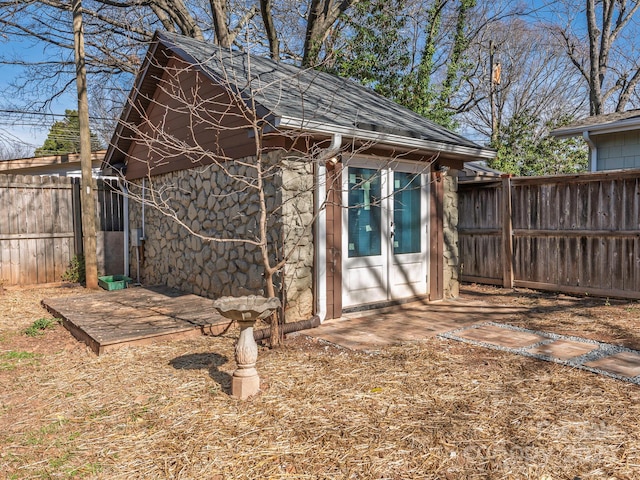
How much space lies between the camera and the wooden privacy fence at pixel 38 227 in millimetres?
8328

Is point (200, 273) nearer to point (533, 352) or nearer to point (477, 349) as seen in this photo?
point (477, 349)

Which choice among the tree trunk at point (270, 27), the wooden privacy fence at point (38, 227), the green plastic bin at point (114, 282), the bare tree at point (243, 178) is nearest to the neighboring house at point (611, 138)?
the bare tree at point (243, 178)

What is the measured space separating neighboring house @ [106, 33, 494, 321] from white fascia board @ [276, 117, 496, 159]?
0.01m

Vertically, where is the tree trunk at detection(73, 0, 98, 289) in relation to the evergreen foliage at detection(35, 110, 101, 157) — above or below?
below

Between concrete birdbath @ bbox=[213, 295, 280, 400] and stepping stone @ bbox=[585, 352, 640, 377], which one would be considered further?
stepping stone @ bbox=[585, 352, 640, 377]

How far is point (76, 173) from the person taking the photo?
44.1 ft

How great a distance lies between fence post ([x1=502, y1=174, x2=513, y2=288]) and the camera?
7598 millimetres

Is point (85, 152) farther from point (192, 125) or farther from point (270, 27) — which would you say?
point (270, 27)

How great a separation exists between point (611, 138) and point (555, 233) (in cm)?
299

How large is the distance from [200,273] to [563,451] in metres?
5.17

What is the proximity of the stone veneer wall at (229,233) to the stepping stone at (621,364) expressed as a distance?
274 centimetres

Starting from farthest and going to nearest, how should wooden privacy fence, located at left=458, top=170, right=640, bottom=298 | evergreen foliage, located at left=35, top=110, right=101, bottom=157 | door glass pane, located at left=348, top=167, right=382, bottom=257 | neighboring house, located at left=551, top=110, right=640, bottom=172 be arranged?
evergreen foliage, located at left=35, top=110, right=101, bottom=157 → neighboring house, located at left=551, top=110, right=640, bottom=172 → wooden privacy fence, located at left=458, top=170, right=640, bottom=298 → door glass pane, located at left=348, top=167, right=382, bottom=257

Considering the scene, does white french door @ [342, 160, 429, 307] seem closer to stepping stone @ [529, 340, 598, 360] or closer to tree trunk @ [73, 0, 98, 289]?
stepping stone @ [529, 340, 598, 360]

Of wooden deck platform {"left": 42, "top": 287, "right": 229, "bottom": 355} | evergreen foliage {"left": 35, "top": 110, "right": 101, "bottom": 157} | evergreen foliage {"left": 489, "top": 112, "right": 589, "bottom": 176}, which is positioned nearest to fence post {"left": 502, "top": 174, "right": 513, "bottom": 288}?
wooden deck platform {"left": 42, "top": 287, "right": 229, "bottom": 355}
